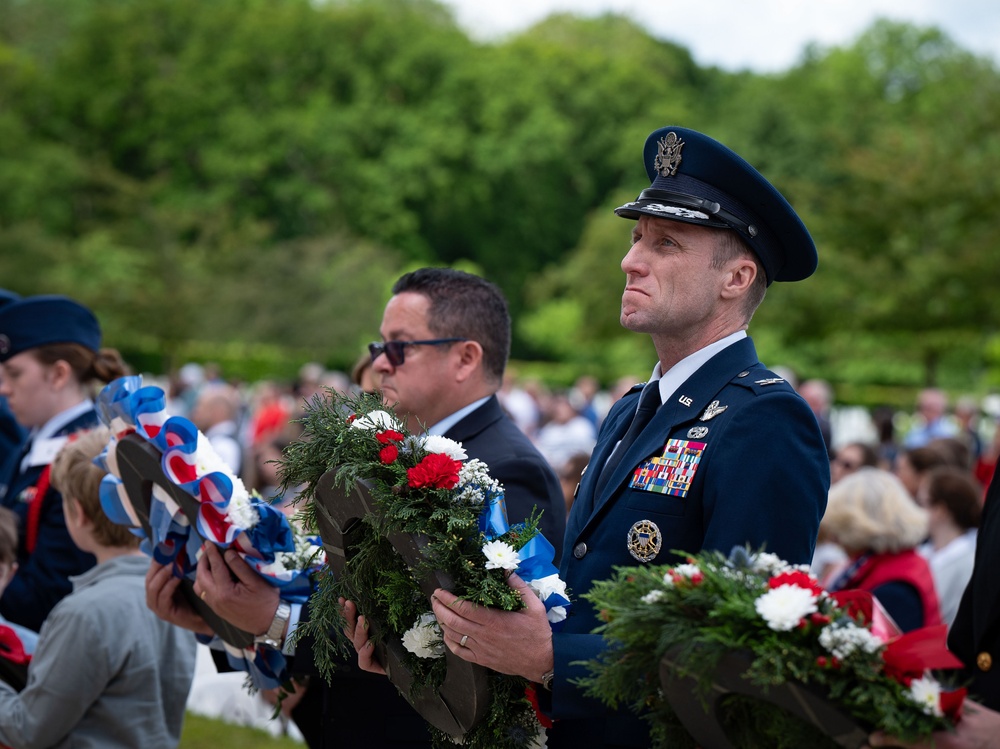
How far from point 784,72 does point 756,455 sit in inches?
2549

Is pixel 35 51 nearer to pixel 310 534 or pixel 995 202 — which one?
pixel 995 202

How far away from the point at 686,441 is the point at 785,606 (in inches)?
31.8

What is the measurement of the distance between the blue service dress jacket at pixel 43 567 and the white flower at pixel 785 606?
3.24 m

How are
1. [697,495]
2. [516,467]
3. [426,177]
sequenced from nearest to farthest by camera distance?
1. [697,495]
2. [516,467]
3. [426,177]

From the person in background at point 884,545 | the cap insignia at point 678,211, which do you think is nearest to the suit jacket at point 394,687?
the cap insignia at point 678,211

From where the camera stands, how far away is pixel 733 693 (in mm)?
1938

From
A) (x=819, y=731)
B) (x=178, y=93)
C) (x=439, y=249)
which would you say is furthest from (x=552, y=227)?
(x=819, y=731)

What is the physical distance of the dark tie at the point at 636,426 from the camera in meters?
2.87

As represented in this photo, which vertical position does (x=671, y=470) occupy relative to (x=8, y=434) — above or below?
above

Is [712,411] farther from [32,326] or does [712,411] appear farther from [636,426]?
[32,326]

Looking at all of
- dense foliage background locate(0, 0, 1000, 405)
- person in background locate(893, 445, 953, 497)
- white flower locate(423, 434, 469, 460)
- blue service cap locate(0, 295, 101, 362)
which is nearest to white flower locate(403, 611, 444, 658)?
white flower locate(423, 434, 469, 460)

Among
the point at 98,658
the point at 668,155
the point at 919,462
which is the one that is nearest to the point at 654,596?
the point at 668,155

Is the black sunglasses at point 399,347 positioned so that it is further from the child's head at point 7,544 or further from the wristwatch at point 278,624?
the child's head at point 7,544

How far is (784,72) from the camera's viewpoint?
63.4 metres
